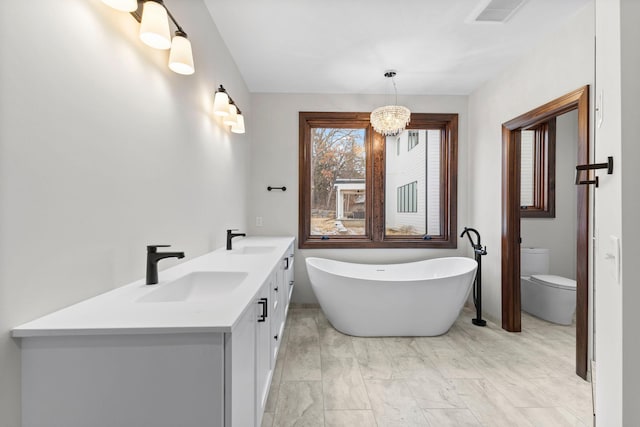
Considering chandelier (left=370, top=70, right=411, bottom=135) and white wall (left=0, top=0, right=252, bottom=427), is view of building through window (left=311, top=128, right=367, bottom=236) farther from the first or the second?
white wall (left=0, top=0, right=252, bottom=427)

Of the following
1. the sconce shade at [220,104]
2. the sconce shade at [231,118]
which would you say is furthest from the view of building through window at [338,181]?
the sconce shade at [220,104]

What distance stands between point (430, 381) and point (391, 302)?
28.7 inches

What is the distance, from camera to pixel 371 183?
150 inches

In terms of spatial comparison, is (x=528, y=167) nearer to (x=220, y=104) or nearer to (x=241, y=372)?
(x=220, y=104)

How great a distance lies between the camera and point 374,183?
3.80 m

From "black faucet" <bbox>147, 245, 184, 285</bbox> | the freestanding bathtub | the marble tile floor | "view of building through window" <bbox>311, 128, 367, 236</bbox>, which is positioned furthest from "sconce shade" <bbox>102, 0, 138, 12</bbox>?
"view of building through window" <bbox>311, 128, 367, 236</bbox>

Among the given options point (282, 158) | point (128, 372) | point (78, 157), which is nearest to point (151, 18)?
point (78, 157)

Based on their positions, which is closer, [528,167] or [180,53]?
[180,53]

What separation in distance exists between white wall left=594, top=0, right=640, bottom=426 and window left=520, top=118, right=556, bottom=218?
10.5 feet

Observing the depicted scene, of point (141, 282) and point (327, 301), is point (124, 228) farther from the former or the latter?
point (327, 301)

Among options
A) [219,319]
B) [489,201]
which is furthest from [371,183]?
[219,319]

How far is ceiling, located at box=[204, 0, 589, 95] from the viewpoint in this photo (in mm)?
2156

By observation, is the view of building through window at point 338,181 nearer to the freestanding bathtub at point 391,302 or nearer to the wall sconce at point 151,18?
the freestanding bathtub at point 391,302

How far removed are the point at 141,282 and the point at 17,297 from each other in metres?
0.53
